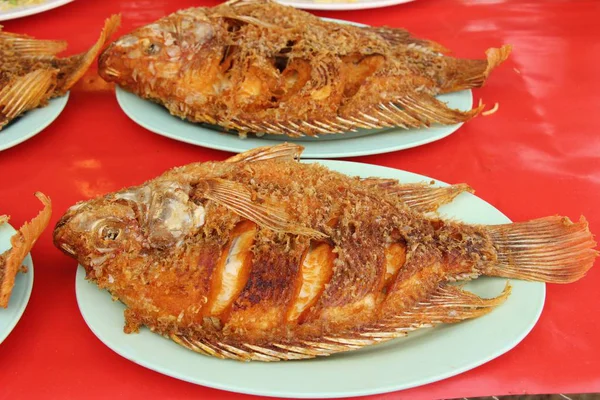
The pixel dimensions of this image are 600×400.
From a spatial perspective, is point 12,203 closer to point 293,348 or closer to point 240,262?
point 240,262

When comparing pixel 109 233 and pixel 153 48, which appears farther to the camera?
pixel 153 48

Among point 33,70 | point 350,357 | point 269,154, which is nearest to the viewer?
point 350,357

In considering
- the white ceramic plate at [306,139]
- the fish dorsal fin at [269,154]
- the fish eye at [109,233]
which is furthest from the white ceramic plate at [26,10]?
the fish eye at [109,233]

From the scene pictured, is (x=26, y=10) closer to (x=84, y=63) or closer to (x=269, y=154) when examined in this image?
(x=84, y=63)

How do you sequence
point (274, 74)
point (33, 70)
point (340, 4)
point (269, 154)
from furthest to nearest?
1. point (340, 4)
2. point (33, 70)
3. point (274, 74)
4. point (269, 154)

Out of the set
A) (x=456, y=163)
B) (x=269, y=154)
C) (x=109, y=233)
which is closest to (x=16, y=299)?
(x=109, y=233)

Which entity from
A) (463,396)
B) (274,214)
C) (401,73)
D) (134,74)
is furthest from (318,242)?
(134,74)

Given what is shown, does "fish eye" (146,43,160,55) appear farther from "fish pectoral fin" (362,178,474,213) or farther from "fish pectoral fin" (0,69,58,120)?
"fish pectoral fin" (362,178,474,213)
